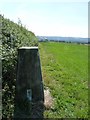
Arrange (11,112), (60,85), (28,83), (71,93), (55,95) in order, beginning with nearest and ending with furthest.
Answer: (11,112) < (28,83) < (55,95) < (71,93) < (60,85)

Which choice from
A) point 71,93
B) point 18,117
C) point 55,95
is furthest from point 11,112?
point 71,93

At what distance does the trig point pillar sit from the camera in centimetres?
759

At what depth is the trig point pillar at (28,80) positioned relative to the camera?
7586mm

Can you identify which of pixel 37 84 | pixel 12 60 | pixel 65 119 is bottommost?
pixel 65 119

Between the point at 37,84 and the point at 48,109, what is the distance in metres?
0.69

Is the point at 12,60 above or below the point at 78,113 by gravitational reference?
above

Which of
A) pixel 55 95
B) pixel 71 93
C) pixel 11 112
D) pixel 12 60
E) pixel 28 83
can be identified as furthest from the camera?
pixel 71 93

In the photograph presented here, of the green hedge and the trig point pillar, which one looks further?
the trig point pillar

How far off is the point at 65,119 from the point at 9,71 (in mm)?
2012

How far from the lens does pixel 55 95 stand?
957 cm

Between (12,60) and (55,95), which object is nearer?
(12,60)

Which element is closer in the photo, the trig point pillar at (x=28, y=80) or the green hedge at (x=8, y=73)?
the green hedge at (x=8, y=73)

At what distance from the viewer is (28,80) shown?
7754 mm

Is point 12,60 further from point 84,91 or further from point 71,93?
point 84,91
